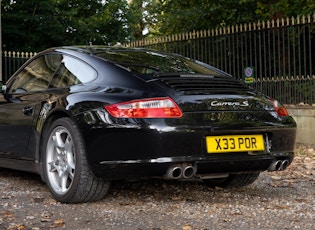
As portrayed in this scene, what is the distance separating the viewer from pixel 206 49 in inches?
432

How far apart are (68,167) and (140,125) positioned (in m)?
0.79

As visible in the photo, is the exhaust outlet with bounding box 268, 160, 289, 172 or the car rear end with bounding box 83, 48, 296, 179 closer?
the car rear end with bounding box 83, 48, 296, 179

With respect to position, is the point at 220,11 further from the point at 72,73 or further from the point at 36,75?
the point at 72,73

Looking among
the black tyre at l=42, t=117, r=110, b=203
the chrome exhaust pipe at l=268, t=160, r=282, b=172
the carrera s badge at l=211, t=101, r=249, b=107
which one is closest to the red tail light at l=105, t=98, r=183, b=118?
the carrera s badge at l=211, t=101, r=249, b=107

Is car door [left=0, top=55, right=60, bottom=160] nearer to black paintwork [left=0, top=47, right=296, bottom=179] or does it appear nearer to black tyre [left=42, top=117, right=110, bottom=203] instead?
black paintwork [left=0, top=47, right=296, bottom=179]

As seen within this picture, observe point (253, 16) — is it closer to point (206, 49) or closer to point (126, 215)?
point (206, 49)

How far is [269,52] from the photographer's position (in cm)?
1026

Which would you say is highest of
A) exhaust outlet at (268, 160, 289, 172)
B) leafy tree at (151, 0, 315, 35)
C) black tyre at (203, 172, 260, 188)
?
leafy tree at (151, 0, 315, 35)

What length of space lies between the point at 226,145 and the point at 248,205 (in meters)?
0.57

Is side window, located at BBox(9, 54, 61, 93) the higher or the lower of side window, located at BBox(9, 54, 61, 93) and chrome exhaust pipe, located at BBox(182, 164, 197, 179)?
the higher

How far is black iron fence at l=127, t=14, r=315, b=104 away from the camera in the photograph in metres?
9.72

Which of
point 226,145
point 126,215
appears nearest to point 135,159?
point 126,215

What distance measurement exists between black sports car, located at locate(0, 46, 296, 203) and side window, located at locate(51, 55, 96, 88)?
0.01m

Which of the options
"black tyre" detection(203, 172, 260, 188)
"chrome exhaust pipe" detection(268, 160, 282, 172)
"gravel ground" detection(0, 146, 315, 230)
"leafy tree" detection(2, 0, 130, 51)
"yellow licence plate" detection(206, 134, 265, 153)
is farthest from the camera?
"leafy tree" detection(2, 0, 130, 51)
